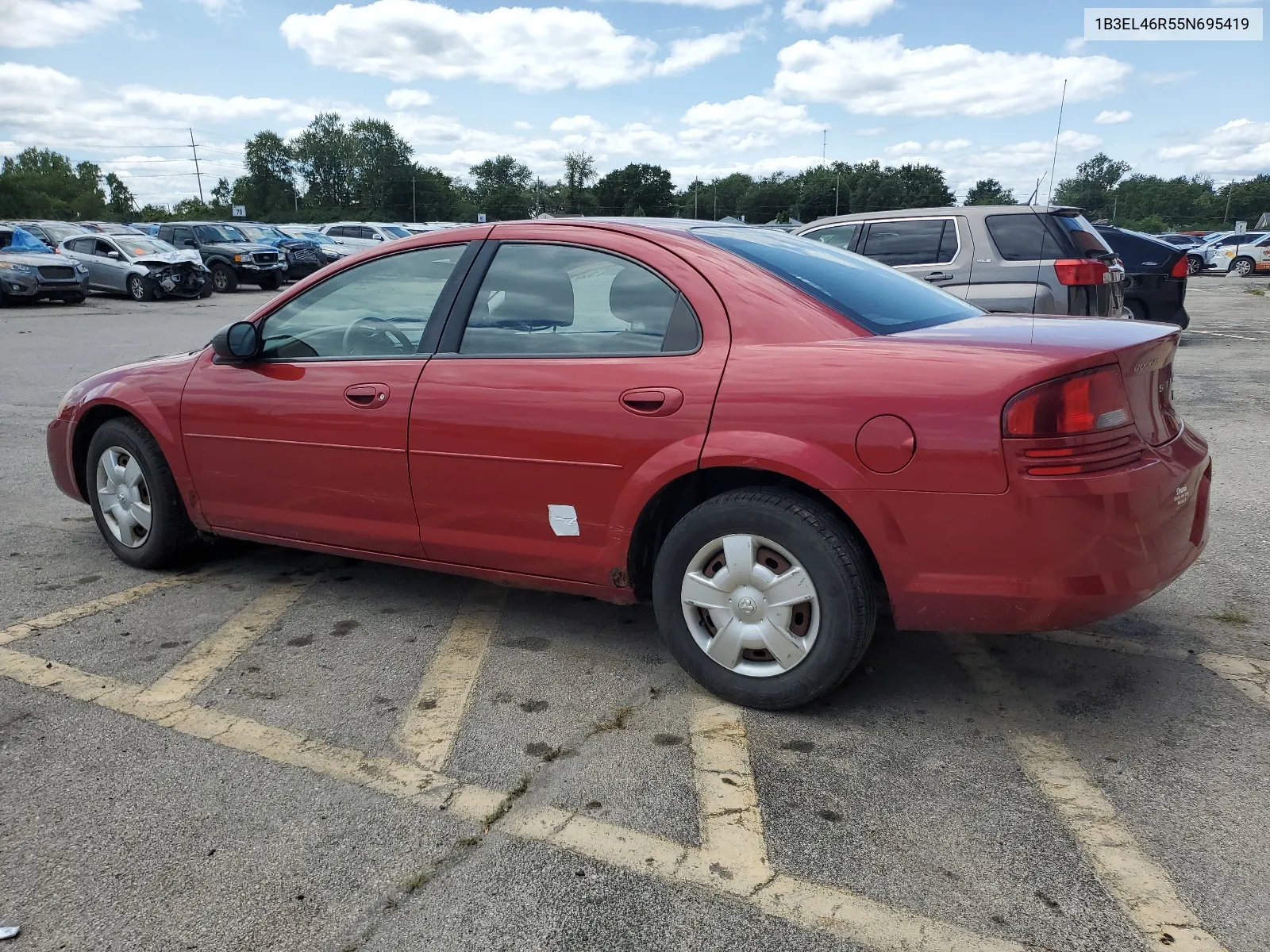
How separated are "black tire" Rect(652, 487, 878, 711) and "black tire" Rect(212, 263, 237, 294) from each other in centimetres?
2463

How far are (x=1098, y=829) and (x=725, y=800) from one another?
918mm

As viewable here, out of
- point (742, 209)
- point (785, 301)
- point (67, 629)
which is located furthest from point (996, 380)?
point (742, 209)

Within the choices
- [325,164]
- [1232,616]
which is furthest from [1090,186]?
[325,164]

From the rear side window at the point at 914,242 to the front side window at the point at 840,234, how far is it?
0.21 meters

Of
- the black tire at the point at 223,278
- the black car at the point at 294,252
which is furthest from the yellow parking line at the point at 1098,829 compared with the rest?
the black car at the point at 294,252

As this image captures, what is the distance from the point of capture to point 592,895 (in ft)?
7.29

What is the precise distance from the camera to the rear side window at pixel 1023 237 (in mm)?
8141

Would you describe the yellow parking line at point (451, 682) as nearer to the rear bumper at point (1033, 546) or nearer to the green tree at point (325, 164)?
the rear bumper at point (1033, 546)

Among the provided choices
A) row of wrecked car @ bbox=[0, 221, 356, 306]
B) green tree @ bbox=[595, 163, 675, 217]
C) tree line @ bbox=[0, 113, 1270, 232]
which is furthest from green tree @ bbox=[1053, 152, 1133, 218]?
green tree @ bbox=[595, 163, 675, 217]

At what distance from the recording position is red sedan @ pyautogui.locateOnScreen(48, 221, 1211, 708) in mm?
2674

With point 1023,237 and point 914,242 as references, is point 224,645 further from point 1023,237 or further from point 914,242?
point 1023,237

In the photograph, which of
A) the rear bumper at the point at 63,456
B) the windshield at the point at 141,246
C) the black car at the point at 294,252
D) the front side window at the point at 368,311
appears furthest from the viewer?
the black car at the point at 294,252

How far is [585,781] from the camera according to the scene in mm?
2701

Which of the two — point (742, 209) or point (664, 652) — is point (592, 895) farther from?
point (742, 209)
